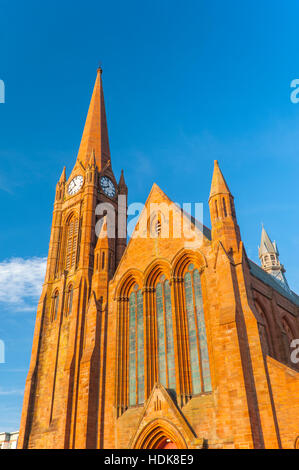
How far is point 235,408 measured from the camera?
1747 centimetres

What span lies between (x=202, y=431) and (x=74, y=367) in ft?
35.6

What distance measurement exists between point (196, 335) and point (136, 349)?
431 cm

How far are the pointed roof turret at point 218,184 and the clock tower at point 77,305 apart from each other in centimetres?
916

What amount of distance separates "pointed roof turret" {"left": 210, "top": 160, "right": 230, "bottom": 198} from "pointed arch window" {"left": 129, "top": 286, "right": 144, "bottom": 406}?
311 inches

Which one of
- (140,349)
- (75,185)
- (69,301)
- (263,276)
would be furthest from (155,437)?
(75,185)

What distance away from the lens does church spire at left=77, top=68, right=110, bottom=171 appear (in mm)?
Answer: 40875

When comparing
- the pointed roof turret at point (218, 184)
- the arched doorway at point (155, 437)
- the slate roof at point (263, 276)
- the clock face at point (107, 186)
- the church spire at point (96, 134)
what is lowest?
the arched doorway at point (155, 437)

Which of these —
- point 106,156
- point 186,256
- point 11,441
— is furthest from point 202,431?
point 11,441

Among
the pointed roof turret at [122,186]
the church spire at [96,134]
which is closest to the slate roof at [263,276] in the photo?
the pointed roof turret at [122,186]

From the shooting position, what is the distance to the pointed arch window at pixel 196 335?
20609 mm

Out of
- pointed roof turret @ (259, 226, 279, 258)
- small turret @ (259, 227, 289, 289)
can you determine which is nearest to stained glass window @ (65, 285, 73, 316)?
small turret @ (259, 227, 289, 289)

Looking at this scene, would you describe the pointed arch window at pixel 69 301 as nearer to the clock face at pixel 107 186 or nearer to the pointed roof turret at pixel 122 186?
the clock face at pixel 107 186

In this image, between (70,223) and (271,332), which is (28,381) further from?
(271,332)

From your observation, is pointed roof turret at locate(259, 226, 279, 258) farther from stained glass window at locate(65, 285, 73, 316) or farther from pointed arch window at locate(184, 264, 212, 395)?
pointed arch window at locate(184, 264, 212, 395)
